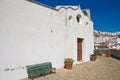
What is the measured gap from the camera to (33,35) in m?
9.12

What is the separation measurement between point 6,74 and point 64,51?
6.01m

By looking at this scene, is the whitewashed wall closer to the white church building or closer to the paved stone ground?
the white church building

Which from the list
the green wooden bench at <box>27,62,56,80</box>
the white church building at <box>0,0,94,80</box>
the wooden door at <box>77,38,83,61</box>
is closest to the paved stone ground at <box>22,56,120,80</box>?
the green wooden bench at <box>27,62,56,80</box>

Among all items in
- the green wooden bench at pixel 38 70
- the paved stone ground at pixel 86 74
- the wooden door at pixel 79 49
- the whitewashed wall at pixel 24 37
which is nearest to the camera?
the whitewashed wall at pixel 24 37

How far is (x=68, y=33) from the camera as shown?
12.9m

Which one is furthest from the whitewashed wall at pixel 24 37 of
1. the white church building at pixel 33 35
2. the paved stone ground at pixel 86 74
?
the paved stone ground at pixel 86 74

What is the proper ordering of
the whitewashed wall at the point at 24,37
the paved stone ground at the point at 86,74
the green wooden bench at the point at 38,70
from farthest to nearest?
the paved stone ground at the point at 86,74
the green wooden bench at the point at 38,70
the whitewashed wall at the point at 24,37

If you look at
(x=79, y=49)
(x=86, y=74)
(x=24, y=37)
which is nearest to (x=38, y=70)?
(x=24, y=37)

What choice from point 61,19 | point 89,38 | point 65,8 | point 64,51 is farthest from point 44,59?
point 89,38

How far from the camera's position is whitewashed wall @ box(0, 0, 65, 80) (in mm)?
7398

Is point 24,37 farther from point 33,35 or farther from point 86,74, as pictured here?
point 86,74

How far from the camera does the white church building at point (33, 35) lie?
7.46 m

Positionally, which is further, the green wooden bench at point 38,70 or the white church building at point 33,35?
the green wooden bench at point 38,70

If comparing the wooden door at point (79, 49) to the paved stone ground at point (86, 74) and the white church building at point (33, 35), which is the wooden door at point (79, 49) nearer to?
the white church building at point (33, 35)
